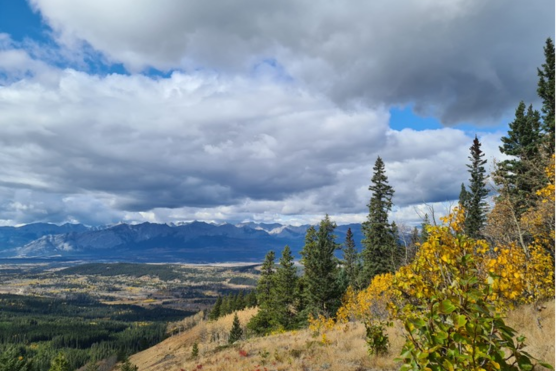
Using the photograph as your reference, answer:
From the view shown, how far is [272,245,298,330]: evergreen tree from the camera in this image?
130ft

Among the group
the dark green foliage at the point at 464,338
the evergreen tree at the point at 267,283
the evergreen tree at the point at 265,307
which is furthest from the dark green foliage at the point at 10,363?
the dark green foliage at the point at 464,338

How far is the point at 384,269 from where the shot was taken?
36156mm

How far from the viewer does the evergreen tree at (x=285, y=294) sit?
39.5 metres

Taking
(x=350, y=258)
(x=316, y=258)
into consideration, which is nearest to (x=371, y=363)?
(x=316, y=258)

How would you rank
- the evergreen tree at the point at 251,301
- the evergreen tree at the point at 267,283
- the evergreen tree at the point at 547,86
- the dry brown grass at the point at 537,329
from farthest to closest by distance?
1. the evergreen tree at the point at 251,301
2. the evergreen tree at the point at 267,283
3. the evergreen tree at the point at 547,86
4. the dry brown grass at the point at 537,329

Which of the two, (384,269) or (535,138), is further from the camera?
(384,269)

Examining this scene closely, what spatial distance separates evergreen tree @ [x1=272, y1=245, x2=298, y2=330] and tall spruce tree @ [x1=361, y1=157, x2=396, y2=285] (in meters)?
9.06

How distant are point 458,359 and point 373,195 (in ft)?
124

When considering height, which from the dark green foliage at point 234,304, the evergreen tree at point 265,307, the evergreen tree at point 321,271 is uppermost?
the evergreen tree at point 321,271

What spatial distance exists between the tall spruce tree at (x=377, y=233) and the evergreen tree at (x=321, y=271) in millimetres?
3827

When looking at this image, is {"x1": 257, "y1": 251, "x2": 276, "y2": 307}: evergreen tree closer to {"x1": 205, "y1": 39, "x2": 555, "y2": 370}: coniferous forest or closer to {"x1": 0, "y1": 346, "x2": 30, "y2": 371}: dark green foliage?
{"x1": 205, "y1": 39, "x2": 555, "y2": 370}: coniferous forest

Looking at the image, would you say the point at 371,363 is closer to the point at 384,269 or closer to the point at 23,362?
the point at 384,269

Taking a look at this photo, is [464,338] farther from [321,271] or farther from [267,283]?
[267,283]

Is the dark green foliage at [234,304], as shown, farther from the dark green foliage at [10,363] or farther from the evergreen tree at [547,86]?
the evergreen tree at [547,86]
